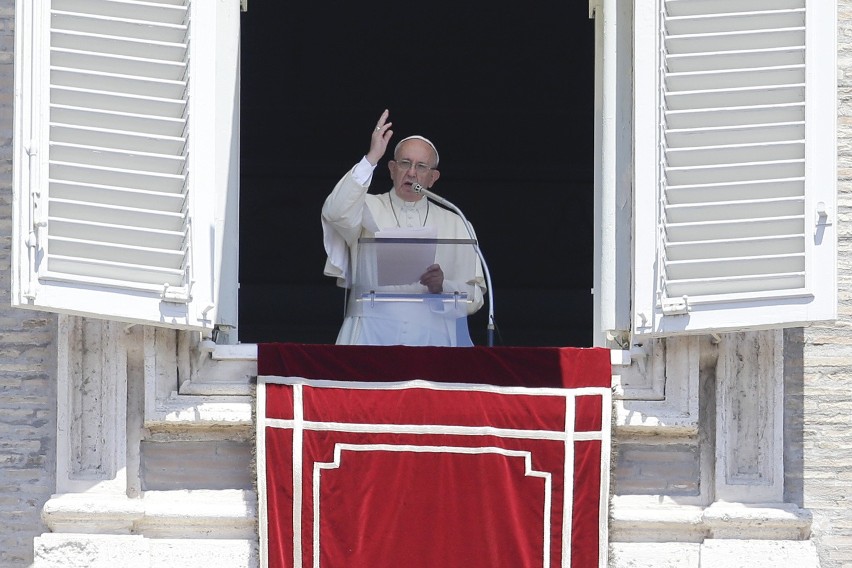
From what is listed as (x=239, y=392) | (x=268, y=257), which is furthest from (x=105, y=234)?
(x=268, y=257)

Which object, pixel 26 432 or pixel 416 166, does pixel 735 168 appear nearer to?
pixel 416 166

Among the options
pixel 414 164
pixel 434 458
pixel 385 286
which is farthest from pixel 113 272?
Result: pixel 414 164

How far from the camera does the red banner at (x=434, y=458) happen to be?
7199 millimetres

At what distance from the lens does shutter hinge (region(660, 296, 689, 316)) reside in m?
7.11

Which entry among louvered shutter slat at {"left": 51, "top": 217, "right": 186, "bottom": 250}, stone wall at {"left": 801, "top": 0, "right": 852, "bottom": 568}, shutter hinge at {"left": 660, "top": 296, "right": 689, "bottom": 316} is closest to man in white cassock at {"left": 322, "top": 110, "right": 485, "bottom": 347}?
louvered shutter slat at {"left": 51, "top": 217, "right": 186, "bottom": 250}

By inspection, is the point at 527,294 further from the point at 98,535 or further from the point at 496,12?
the point at 98,535

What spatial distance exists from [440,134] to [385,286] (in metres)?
4.09

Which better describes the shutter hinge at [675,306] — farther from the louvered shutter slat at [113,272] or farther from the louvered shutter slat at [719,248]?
the louvered shutter slat at [113,272]

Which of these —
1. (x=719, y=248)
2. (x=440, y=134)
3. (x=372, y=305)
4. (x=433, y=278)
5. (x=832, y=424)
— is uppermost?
(x=440, y=134)

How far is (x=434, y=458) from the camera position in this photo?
723 cm

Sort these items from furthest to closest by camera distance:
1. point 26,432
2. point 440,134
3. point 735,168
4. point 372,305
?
point 440,134 → point 372,305 → point 26,432 → point 735,168

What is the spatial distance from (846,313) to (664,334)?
0.92 meters

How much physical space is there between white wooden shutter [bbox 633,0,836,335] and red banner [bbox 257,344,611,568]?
455mm

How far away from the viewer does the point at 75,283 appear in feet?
23.0
